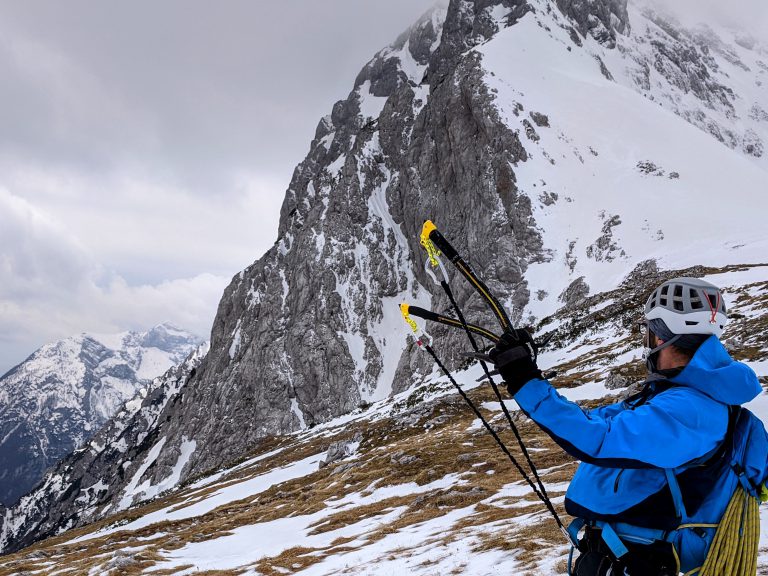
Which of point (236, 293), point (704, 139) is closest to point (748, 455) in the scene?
point (704, 139)

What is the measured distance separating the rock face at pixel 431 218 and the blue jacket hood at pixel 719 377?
213 feet

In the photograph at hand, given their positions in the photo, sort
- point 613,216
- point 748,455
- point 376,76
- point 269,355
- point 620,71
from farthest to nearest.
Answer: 1. point 376,76
2. point 620,71
3. point 269,355
4. point 613,216
5. point 748,455

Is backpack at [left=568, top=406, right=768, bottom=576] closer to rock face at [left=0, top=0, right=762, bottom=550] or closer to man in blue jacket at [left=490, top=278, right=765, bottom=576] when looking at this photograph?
man in blue jacket at [left=490, top=278, right=765, bottom=576]

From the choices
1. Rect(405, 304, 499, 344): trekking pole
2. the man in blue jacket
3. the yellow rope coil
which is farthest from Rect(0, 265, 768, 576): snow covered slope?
Rect(405, 304, 499, 344): trekking pole

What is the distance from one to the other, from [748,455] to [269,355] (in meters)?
129

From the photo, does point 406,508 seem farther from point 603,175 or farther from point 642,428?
point 603,175

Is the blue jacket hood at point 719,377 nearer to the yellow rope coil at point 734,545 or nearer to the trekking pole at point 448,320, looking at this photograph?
the yellow rope coil at point 734,545

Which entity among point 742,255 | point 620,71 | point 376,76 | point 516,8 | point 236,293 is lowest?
point 742,255

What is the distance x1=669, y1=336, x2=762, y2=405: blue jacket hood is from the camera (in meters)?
3.23

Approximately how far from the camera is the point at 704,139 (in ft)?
284

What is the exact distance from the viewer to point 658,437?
3127mm

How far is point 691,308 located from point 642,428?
1.19 m

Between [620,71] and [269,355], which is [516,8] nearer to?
[620,71]

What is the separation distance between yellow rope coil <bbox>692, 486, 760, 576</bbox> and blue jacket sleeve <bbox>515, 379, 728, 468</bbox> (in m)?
0.64
